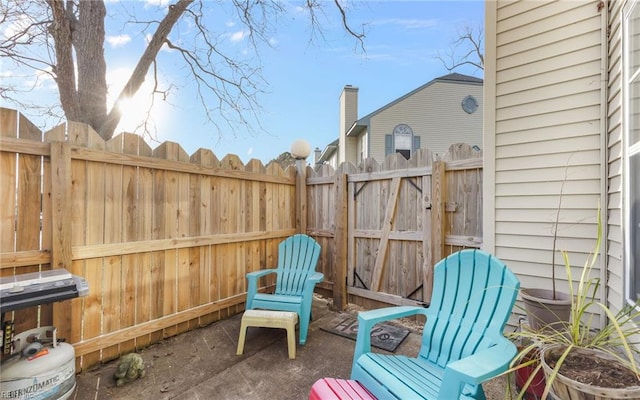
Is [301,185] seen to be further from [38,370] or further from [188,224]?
[38,370]

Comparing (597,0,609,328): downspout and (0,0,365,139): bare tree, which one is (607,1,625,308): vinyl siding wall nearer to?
(597,0,609,328): downspout

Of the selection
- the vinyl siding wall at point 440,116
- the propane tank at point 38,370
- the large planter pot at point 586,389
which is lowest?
the propane tank at point 38,370

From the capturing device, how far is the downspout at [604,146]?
1918 millimetres

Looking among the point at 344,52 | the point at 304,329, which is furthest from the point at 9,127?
the point at 344,52

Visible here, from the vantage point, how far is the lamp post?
402cm

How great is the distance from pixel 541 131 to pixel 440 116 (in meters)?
7.90

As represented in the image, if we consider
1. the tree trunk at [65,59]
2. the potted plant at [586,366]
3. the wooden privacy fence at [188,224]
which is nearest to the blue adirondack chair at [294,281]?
the wooden privacy fence at [188,224]

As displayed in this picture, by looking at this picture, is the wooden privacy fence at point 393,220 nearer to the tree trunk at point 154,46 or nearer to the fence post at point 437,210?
the fence post at point 437,210

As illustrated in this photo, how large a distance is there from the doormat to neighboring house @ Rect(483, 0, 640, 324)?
4.06 feet

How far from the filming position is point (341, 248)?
3.63 m

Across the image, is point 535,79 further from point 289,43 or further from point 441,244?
point 289,43

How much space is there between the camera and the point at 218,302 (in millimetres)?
3135

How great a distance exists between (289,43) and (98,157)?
12.5 feet

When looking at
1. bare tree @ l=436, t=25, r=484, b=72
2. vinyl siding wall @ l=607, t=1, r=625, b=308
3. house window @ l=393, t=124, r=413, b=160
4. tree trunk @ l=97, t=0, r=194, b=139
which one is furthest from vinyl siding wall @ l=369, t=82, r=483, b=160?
vinyl siding wall @ l=607, t=1, r=625, b=308
